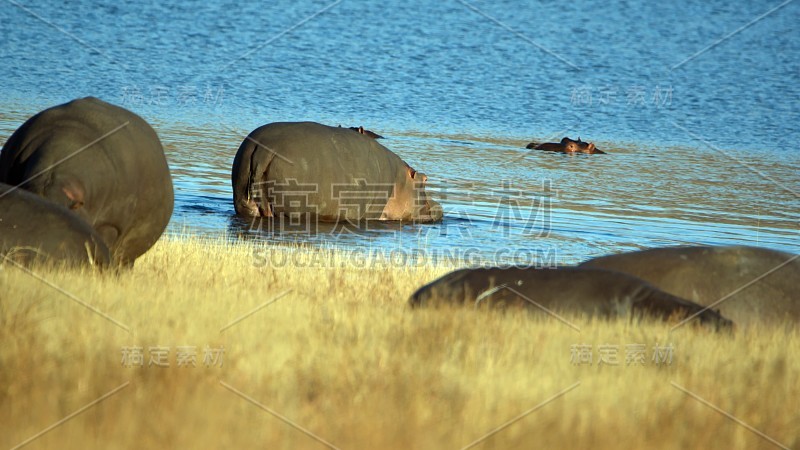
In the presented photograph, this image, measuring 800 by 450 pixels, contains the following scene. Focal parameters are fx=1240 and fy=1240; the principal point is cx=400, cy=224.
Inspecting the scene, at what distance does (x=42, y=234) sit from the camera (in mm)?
7383

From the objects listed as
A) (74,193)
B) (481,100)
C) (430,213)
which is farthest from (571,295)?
(481,100)

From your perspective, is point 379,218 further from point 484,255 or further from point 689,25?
point 689,25

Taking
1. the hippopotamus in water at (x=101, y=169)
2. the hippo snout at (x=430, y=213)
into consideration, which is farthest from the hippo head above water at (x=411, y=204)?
the hippopotamus in water at (x=101, y=169)

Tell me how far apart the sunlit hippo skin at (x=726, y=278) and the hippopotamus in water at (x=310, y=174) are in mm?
7110

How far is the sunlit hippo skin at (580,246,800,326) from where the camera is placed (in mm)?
7934

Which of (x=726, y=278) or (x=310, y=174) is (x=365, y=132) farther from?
(x=726, y=278)

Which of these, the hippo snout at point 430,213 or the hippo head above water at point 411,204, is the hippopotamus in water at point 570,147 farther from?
the hippo snout at point 430,213

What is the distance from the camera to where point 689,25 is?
54.5 meters

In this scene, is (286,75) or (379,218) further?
(286,75)

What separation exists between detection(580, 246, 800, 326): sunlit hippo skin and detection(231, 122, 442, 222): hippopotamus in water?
23.3 ft

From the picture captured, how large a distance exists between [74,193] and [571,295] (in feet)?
11.6

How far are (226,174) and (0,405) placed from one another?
1468 cm

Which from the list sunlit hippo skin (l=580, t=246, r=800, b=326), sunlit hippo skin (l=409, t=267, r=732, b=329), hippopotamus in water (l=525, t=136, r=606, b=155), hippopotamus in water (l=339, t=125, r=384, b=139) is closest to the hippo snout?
hippopotamus in water (l=339, t=125, r=384, b=139)

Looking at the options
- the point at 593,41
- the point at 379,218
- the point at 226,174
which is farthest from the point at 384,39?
the point at 379,218
